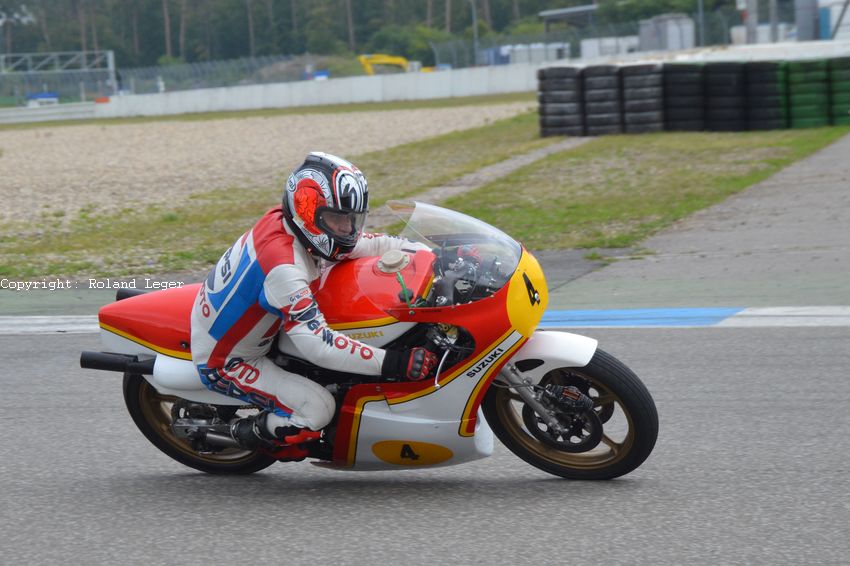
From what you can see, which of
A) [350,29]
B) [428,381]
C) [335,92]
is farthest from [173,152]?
[350,29]

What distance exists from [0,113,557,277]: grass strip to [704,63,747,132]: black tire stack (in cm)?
317

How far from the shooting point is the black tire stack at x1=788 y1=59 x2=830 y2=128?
2162 cm

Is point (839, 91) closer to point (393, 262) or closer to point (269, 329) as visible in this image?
point (393, 262)

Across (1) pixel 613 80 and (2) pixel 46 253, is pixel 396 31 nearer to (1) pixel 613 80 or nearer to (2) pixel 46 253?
(1) pixel 613 80

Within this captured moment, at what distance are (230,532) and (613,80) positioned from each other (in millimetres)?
19572

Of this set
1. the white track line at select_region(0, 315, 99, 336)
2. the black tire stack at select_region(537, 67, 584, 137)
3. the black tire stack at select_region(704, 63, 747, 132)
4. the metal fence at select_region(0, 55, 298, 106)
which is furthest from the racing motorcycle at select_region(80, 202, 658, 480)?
the metal fence at select_region(0, 55, 298, 106)

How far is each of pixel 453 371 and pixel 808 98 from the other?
1888 cm

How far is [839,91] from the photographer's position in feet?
71.7

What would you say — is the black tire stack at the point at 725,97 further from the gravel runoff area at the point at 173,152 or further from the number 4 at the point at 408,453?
the number 4 at the point at 408,453

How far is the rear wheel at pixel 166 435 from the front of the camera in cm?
539

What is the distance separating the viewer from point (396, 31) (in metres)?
114

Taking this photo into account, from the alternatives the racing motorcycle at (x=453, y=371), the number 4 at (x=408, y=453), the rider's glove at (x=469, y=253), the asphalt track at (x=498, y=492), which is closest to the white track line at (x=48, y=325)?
the asphalt track at (x=498, y=492)

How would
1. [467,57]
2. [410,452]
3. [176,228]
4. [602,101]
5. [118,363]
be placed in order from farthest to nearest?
1. [467,57]
2. [602,101]
3. [176,228]
4. [118,363]
5. [410,452]

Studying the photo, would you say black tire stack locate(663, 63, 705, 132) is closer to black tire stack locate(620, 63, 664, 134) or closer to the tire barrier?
the tire barrier
